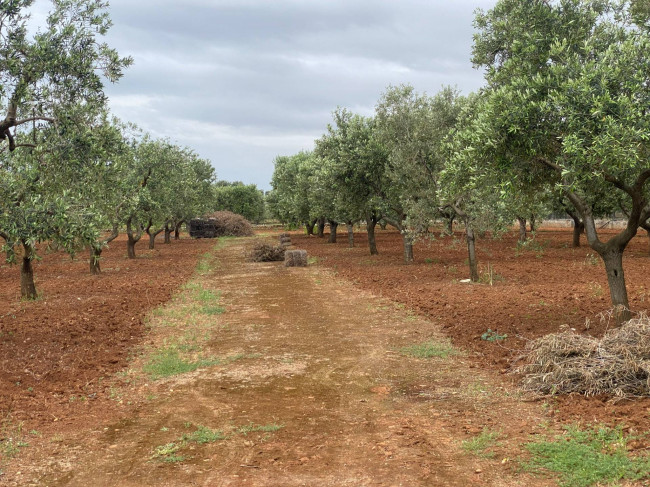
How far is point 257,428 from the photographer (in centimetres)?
797

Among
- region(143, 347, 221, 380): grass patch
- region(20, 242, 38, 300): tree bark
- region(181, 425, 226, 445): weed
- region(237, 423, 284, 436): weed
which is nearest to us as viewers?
region(181, 425, 226, 445): weed

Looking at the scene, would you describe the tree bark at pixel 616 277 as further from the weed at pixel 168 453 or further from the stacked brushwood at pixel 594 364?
the weed at pixel 168 453

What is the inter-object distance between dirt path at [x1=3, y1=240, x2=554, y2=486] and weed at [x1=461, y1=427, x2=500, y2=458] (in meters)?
0.06

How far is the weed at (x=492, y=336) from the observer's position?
12672 millimetres

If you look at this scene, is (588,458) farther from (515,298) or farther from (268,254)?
(268,254)

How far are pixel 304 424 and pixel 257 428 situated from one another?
70 cm

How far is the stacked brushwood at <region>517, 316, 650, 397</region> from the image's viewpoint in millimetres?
8508

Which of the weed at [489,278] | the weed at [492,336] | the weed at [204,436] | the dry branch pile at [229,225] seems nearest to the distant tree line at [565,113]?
the weed at [492,336]

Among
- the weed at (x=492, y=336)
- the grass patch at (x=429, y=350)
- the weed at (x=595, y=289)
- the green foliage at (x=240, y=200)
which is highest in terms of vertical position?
the green foliage at (x=240, y=200)

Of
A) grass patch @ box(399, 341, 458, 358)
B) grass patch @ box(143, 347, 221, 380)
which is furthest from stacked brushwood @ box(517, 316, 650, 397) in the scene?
grass patch @ box(143, 347, 221, 380)

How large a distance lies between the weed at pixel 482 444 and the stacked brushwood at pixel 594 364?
6.49 feet

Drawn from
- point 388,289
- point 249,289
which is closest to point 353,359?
point 388,289

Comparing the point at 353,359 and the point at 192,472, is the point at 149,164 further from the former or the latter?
the point at 192,472

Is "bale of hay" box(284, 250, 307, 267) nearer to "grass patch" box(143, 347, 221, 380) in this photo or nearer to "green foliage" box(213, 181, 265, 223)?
"grass patch" box(143, 347, 221, 380)
